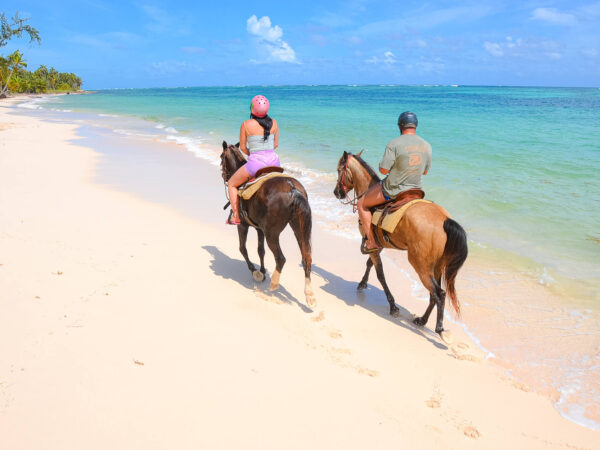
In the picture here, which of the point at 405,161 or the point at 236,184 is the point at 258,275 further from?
the point at 405,161

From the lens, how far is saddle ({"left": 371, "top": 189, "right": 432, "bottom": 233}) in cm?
496

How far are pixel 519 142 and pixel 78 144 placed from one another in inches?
889

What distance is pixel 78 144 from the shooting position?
18.0 meters

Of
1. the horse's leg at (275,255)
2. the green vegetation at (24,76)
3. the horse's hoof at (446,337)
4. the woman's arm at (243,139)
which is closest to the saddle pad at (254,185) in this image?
the woman's arm at (243,139)

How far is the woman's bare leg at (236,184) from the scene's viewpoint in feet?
18.6

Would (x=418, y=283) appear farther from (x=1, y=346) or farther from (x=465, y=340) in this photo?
(x=1, y=346)

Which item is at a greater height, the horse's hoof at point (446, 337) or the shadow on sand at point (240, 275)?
the shadow on sand at point (240, 275)

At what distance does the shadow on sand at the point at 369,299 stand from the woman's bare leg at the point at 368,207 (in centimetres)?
95

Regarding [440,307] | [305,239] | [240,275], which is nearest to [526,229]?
[440,307]

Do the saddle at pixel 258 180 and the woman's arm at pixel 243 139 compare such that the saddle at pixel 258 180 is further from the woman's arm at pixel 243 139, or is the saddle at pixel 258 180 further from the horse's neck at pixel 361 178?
the horse's neck at pixel 361 178

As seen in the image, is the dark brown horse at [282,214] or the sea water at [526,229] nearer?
the sea water at [526,229]

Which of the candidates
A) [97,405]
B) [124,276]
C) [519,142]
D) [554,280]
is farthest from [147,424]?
[519,142]

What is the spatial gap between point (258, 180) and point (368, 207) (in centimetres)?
166

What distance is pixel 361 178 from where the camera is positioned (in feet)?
19.5
